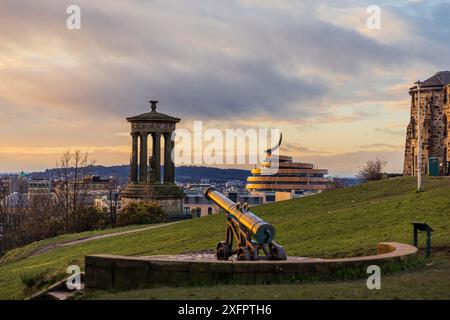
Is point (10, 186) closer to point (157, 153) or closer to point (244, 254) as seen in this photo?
point (157, 153)

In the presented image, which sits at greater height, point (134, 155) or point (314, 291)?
point (134, 155)

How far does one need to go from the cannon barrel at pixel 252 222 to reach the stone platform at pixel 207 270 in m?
0.64

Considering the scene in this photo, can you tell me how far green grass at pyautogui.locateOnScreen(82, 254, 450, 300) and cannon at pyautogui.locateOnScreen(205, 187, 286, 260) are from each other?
53.4 inches

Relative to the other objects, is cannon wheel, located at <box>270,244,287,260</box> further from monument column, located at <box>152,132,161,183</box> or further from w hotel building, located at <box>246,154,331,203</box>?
w hotel building, located at <box>246,154,331,203</box>

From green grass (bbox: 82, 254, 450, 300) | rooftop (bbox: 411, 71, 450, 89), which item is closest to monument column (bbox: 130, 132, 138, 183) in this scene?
rooftop (bbox: 411, 71, 450, 89)

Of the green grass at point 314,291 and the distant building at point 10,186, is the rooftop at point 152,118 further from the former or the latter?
the green grass at point 314,291

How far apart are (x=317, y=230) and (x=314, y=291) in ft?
40.9

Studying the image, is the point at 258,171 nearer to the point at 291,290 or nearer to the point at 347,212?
the point at 347,212

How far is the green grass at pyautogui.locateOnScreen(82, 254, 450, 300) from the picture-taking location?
10.7 meters

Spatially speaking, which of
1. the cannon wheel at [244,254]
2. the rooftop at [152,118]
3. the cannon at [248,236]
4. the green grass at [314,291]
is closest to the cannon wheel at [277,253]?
the cannon at [248,236]

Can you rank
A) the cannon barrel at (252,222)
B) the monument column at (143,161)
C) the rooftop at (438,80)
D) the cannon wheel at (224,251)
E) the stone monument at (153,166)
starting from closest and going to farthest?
the cannon barrel at (252,222) → the cannon wheel at (224,251) → the stone monument at (153,166) → the monument column at (143,161) → the rooftop at (438,80)

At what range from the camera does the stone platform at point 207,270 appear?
12.3m

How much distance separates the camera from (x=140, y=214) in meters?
44.7

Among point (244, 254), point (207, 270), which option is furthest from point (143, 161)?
point (207, 270)
